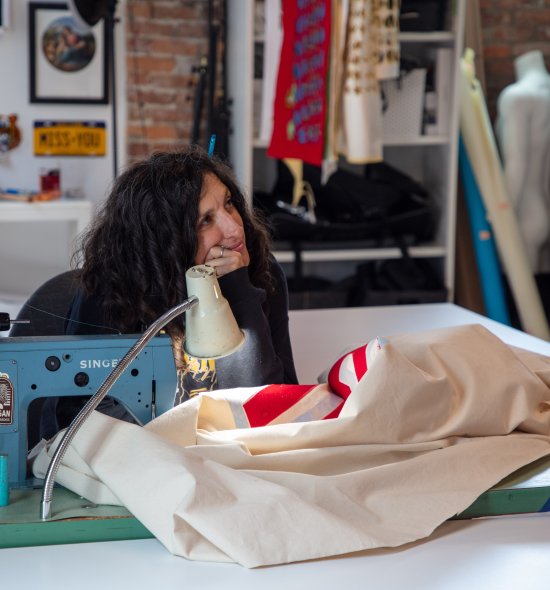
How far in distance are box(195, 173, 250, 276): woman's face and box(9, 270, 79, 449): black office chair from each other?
12.5 inches

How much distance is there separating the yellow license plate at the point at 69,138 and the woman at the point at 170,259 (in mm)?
2757

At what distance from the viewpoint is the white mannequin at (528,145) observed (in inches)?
189

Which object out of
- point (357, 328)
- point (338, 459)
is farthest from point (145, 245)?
point (357, 328)

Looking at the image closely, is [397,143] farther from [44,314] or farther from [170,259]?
[44,314]

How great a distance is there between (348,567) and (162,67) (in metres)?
3.92

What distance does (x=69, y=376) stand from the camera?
1651mm

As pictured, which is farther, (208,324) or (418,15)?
(418,15)

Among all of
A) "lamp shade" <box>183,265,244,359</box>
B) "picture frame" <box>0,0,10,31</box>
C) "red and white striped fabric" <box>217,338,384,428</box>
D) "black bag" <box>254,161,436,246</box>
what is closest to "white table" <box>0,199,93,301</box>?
"picture frame" <box>0,0,10,31</box>

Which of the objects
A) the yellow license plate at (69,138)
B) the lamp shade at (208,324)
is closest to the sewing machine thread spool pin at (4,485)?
the lamp shade at (208,324)

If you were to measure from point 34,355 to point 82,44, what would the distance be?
11.8 ft

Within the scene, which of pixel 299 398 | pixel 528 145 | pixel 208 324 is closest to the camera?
pixel 208 324

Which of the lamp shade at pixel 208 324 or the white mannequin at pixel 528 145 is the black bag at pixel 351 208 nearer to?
the white mannequin at pixel 528 145

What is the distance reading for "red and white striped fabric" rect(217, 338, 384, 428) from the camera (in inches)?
71.4

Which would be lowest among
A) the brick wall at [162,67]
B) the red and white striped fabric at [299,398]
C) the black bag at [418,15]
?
the red and white striped fabric at [299,398]
